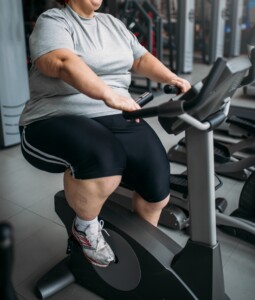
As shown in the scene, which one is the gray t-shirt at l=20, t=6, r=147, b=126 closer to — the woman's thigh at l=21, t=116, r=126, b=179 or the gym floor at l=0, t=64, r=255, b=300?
the woman's thigh at l=21, t=116, r=126, b=179

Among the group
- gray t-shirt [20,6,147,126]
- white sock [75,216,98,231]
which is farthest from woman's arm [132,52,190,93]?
white sock [75,216,98,231]

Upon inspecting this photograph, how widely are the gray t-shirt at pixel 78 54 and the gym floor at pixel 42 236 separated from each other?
82 cm

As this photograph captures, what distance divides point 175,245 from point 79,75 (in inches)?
32.1

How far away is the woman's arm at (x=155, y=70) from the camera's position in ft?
5.15

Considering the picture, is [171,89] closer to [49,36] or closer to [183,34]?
[49,36]

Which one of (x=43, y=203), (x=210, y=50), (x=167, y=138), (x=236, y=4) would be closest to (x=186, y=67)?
(x=210, y=50)

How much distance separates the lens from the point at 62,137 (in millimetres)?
1338

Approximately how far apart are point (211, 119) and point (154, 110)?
0.71 feet

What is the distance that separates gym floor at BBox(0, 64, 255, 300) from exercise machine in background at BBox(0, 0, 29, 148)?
0.41 meters

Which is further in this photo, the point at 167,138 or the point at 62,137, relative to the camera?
the point at 167,138

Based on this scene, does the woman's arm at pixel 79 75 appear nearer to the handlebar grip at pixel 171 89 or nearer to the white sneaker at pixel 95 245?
the handlebar grip at pixel 171 89

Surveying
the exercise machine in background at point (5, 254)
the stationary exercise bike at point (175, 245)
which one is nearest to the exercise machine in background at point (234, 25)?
the stationary exercise bike at point (175, 245)

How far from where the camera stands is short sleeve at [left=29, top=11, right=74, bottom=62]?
1.25 meters

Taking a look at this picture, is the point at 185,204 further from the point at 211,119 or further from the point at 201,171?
the point at 211,119
